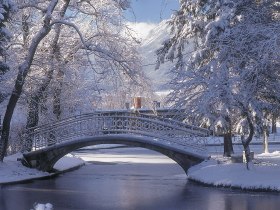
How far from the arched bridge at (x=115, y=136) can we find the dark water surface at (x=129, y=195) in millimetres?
1282

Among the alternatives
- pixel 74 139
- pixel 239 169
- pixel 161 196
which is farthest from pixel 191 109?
pixel 74 139

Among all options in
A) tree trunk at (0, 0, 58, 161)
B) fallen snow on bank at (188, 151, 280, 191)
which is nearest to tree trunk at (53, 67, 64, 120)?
tree trunk at (0, 0, 58, 161)

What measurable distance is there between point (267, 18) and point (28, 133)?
1384 cm

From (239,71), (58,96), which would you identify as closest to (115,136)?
(58,96)

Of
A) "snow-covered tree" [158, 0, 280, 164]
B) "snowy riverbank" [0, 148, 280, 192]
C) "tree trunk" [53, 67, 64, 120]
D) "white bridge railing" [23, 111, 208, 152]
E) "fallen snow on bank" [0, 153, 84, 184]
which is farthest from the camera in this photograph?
"tree trunk" [53, 67, 64, 120]

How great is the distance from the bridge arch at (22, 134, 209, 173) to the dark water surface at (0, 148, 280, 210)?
967 mm

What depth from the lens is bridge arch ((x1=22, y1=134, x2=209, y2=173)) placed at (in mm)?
25156

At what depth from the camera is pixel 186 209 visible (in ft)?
51.8

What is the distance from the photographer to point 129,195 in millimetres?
19484

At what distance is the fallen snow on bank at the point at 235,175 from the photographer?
1992 centimetres

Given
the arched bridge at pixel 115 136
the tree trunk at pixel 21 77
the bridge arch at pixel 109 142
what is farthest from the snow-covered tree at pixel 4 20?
the bridge arch at pixel 109 142

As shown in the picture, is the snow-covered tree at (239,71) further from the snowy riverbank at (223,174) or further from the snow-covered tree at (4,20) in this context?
the snow-covered tree at (4,20)

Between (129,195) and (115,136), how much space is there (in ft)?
22.3

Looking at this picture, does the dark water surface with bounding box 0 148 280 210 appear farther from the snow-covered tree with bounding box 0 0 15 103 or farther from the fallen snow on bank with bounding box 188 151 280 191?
the snow-covered tree with bounding box 0 0 15 103
